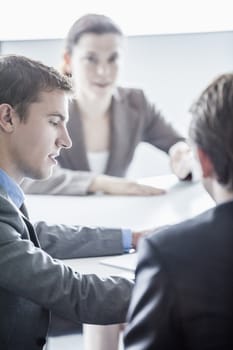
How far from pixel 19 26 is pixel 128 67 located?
586 mm

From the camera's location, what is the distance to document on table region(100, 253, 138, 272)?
1.30 meters

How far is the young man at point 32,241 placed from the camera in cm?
104

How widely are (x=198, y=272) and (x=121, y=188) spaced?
1168 mm

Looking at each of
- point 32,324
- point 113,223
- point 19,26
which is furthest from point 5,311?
point 19,26

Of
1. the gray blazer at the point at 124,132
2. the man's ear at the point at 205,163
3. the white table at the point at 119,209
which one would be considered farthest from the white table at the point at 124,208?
the man's ear at the point at 205,163

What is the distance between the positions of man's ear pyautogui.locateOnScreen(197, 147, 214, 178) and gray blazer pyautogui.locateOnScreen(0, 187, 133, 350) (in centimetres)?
33

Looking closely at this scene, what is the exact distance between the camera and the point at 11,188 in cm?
117

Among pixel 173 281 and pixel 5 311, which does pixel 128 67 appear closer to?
pixel 5 311

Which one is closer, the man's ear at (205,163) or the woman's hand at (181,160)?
the man's ear at (205,163)

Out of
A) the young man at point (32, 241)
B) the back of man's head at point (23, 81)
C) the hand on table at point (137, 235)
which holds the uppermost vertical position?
the back of man's head at point (23, 81)

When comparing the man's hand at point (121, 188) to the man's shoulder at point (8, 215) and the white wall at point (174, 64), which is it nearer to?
the man's shoulder at point (8, 215)

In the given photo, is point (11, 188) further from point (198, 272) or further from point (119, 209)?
point (119, 209)

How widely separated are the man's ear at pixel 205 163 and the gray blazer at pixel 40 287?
1.10 feet

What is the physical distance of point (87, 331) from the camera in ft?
5.03
